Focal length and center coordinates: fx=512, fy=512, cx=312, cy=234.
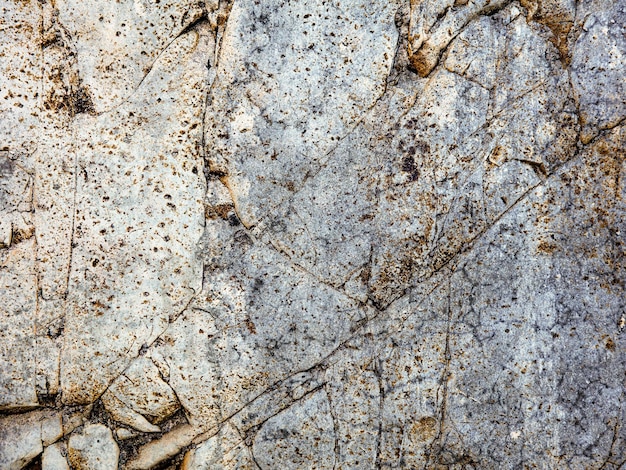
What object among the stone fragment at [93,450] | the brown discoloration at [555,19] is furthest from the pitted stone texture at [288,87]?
the stone fragment at [93,450]

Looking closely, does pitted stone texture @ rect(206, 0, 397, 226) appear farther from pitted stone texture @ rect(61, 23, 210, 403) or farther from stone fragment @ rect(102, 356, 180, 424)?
stone fragment @ rect(102, 356, 180, 424)

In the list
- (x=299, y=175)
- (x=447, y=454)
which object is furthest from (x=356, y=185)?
(x=447, y=454)

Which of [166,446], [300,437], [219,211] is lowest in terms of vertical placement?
[300,437]

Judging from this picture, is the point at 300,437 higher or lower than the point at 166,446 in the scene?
lower

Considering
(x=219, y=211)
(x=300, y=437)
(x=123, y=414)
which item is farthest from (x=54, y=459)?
(x=219, y=211)

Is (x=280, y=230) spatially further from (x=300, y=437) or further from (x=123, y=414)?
(x=123, y=414)

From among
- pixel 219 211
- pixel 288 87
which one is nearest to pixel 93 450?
pixel 219 211

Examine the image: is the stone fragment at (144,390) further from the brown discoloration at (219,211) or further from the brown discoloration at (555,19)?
the brown discoloration at (555,19)

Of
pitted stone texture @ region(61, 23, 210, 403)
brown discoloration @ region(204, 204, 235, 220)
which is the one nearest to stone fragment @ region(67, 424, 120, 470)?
pitted stone texture @ region(61, 23, 210, 403)
